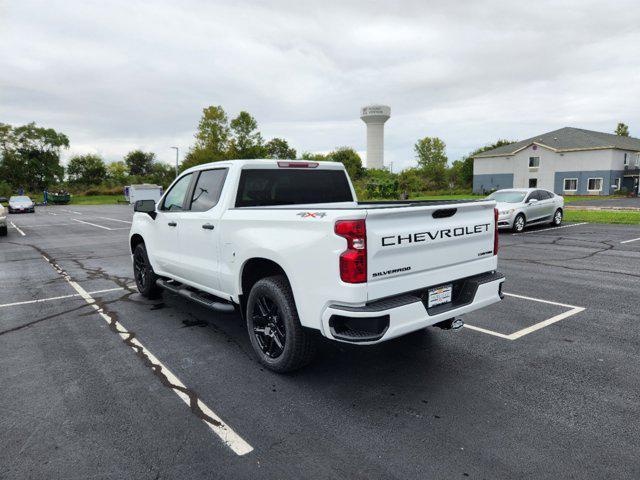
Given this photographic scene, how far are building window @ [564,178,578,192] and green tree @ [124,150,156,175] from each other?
88.1 meters

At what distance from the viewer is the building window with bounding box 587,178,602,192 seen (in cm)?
4594

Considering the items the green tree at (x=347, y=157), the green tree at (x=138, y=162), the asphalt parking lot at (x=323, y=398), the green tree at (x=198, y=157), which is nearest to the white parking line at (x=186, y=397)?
the asphalt parking lot at (x=323, y=398)

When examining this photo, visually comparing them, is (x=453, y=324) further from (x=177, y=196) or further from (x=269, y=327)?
(x=177, y=196)

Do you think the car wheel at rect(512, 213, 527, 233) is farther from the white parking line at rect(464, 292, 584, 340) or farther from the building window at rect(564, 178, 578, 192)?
the building window at rect(564, 178, 578, 192)

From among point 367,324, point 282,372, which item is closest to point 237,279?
point 282,372

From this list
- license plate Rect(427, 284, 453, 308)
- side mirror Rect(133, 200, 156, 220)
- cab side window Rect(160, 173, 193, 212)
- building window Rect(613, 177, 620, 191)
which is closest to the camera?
license plate Rect(427, 284, 453, 308)

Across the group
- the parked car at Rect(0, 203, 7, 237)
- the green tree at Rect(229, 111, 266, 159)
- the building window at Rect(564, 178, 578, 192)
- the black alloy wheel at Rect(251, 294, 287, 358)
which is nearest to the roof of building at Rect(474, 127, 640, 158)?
the building window at Rect(564, 178, 578, 192)

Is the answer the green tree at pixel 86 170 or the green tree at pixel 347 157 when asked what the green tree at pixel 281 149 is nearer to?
the green tree at pixel 347 157

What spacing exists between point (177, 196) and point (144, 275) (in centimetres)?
185

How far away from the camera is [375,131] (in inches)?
3922

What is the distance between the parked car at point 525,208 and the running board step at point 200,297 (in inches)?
486

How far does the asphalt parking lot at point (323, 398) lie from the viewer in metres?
2.76

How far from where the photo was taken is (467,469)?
2660 millimetres

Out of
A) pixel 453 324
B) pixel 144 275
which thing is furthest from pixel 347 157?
pixel 453 324
